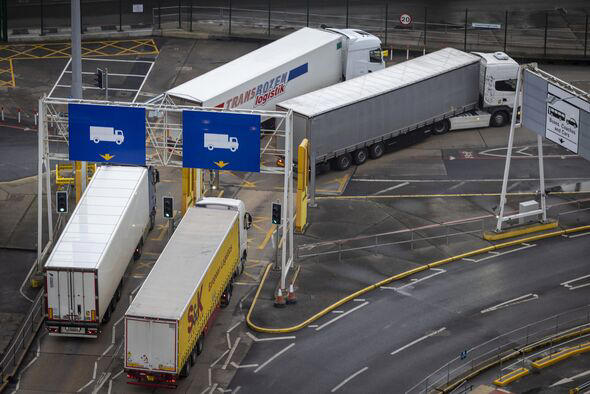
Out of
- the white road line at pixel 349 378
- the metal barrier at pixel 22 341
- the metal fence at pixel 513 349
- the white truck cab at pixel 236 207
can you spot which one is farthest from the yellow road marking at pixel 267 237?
the metal fence at pixel 513 349

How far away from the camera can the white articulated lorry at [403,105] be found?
7162 cm

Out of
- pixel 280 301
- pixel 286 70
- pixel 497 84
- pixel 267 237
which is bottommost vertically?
pixel 280 301

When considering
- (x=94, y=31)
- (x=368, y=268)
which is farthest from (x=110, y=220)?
(x=94, y=31)

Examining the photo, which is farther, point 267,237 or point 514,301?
point 267,237

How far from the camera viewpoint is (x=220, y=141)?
59406 millimetres

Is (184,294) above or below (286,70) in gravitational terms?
below

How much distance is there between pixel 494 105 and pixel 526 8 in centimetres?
2014

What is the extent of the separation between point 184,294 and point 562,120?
2044cm

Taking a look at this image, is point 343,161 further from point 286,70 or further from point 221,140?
point 221,140

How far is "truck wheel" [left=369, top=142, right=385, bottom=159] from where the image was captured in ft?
248

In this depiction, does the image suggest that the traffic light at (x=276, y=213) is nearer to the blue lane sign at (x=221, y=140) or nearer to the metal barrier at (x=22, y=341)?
the blue lane sign at (x=221, y=140)

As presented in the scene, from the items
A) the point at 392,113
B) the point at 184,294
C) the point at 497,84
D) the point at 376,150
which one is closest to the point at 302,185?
the point at 184,294

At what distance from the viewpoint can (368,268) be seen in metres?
62.8

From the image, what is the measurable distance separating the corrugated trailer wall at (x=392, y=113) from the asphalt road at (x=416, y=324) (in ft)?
39.3
